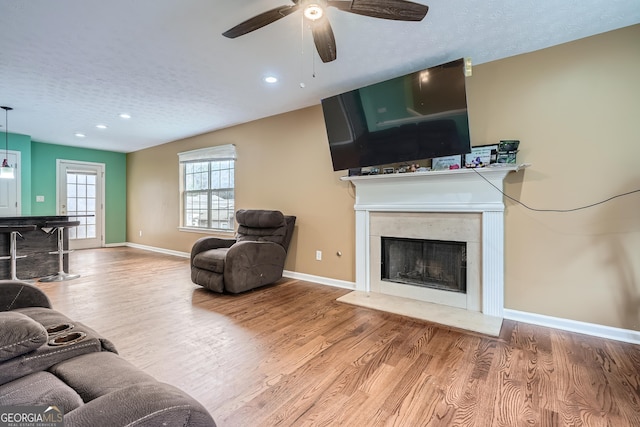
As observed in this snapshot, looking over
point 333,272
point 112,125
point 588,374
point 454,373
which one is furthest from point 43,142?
point 588,374

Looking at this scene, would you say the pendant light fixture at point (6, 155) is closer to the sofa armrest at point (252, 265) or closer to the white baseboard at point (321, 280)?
the sofa armrest at point (252, 265)

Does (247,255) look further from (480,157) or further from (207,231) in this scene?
(480,157)

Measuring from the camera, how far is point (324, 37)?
200cm

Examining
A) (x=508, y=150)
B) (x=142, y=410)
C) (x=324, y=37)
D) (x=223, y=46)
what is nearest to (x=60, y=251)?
(x=223, y=46)

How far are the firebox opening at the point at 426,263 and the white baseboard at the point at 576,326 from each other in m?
0.48

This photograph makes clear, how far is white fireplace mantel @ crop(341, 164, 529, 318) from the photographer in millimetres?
2742

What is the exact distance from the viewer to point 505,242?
2764mm

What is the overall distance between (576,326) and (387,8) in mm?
2839

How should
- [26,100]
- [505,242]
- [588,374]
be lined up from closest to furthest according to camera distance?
[588,374] → [505,242] → [26,100]

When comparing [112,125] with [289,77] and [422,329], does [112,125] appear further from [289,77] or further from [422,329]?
[422,329]

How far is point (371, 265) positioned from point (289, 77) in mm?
2278

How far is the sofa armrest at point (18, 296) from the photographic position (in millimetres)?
1422

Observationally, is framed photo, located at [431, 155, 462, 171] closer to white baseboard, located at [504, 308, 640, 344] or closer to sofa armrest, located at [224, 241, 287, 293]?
white baseboard, located at [504, 308, 640, 344]

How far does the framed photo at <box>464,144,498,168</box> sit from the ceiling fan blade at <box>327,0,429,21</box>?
4.89 ft
